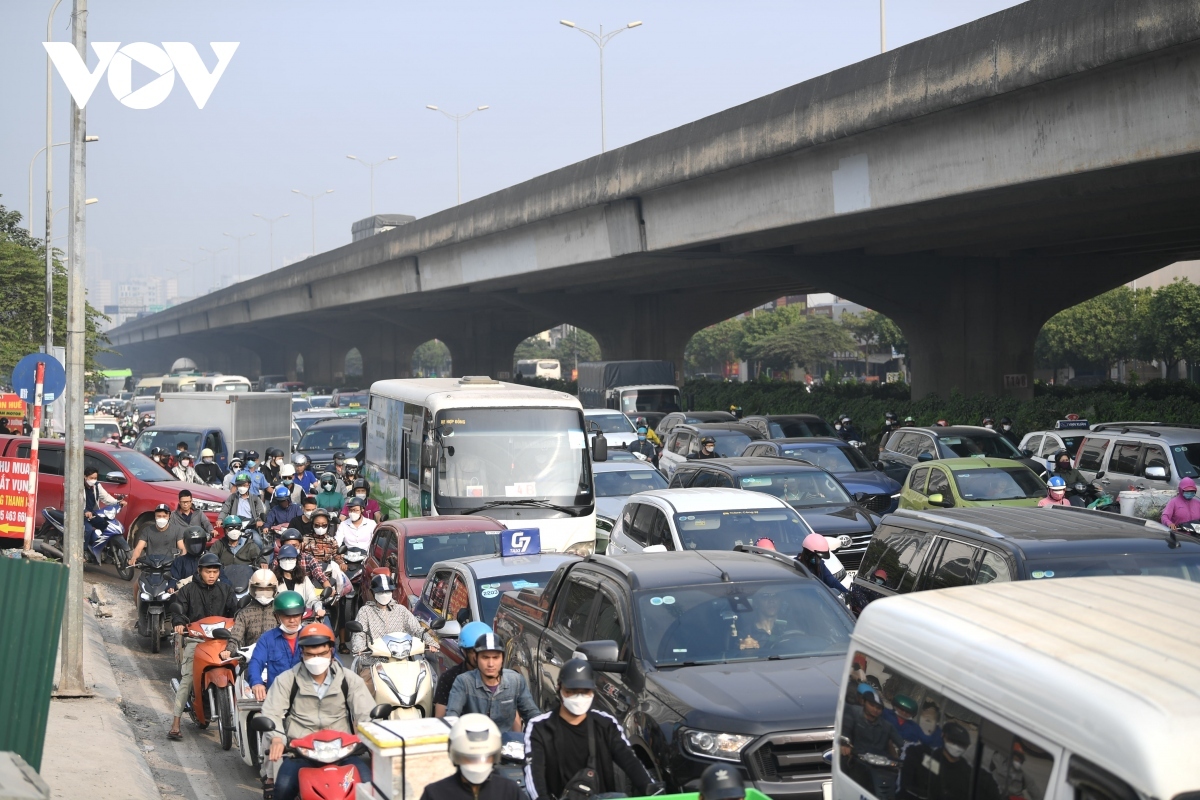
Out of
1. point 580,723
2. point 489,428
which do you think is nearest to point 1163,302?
point 489,428

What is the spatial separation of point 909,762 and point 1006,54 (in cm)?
1825

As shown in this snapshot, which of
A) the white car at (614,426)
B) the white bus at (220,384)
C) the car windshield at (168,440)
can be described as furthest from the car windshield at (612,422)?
the white bus at (220,384)

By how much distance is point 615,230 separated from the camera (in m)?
37.6

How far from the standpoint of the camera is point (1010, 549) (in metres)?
9.39

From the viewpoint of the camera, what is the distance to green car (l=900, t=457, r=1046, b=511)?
1695cm

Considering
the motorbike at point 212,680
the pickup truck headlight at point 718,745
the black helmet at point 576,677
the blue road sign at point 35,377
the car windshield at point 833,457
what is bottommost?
the motorbike at point 212,680

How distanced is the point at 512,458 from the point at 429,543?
4772 mm

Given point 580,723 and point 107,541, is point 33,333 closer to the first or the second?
point 107,541

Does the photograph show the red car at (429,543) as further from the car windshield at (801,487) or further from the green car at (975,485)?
the green car at (975,485)

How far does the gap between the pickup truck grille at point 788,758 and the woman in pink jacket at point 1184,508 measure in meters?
9.03

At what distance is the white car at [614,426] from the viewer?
1233 inches

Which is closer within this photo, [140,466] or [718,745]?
[718,745]

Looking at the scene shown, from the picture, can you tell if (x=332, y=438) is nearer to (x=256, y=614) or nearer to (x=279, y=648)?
(x=256, y=614)

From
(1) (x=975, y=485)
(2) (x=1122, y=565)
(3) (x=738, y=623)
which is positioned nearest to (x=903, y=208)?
(1) (x=975, y=485)
